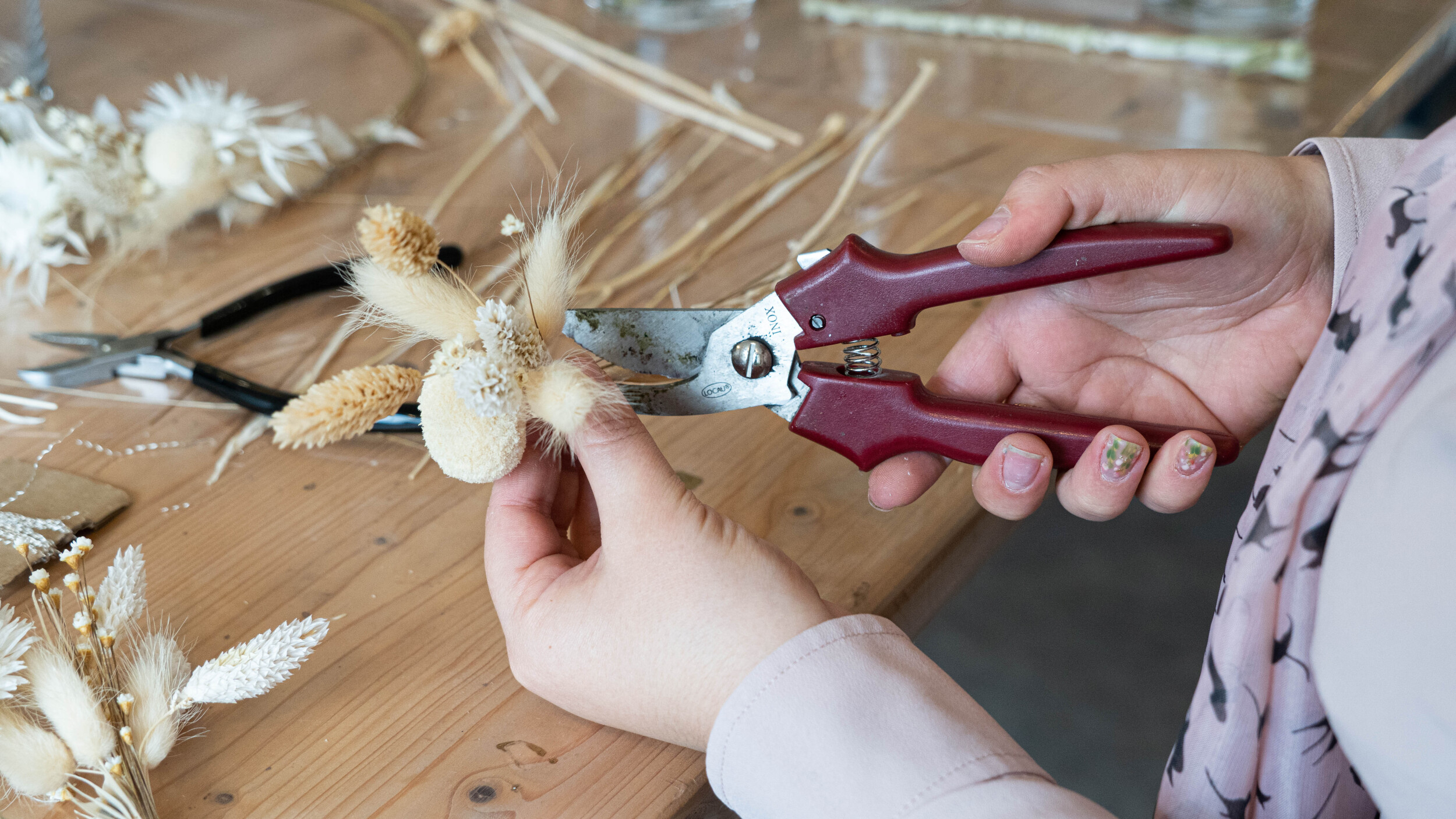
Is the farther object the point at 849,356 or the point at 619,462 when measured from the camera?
the point at 849,356

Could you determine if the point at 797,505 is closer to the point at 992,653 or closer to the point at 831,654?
the point at 831,654

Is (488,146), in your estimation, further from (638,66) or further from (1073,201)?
(1073,201)

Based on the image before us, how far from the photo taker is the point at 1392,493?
330 mm

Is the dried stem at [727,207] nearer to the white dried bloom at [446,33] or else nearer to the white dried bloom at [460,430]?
the white dried bloom at [460,430]

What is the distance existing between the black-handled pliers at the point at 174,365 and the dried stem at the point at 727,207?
133mm

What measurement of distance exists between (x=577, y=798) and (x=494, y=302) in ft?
0.69

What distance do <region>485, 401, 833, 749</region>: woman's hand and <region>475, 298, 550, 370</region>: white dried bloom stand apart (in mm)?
42

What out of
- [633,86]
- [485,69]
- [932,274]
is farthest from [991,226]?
[485,69]

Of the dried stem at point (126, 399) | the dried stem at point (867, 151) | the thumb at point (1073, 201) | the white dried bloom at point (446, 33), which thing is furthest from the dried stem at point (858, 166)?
the white dried bloom at point (446, 33)

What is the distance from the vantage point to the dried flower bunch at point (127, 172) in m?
0.74

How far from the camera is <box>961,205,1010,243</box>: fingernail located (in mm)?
481

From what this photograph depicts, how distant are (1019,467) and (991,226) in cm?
12

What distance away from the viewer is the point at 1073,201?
0.51 metres

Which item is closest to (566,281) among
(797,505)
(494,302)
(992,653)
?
(494,302)
